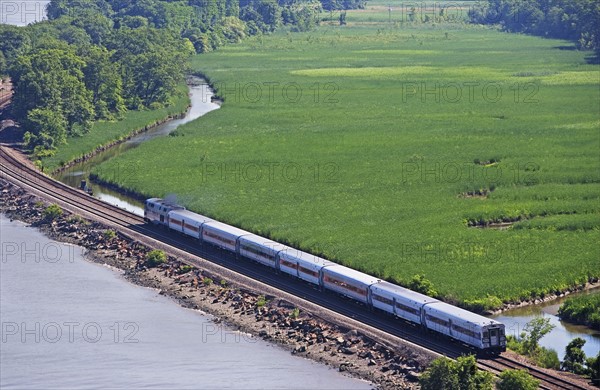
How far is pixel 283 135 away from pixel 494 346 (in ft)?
240

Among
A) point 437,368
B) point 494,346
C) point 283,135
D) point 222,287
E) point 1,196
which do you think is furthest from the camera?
point 283,135

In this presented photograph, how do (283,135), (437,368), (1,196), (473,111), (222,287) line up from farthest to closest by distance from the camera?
(473,111)
(283,135)
(1,196)
(222,287)
(437,368)

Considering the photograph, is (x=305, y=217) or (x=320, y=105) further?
(x=320, y=105)

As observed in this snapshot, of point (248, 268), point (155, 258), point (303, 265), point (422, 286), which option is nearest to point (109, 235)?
point (155, 258)

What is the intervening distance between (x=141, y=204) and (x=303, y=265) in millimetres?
31988

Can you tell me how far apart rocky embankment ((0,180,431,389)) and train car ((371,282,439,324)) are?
3014 millimetres

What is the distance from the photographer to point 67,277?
262 ft

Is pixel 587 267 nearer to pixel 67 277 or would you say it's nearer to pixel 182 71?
pixel 67 277

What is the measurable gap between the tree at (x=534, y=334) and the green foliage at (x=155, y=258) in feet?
Result: 94.1

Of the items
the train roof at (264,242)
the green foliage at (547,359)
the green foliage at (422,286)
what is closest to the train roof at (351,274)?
the green foliage at (422,286)

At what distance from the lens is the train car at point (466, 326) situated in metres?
60.7

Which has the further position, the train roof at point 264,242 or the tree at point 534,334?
the train roof at point 264,242

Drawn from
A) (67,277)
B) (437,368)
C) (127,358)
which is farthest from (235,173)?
(437,368)

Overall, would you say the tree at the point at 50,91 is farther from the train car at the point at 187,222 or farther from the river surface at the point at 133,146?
the train car at the point at 187,222
